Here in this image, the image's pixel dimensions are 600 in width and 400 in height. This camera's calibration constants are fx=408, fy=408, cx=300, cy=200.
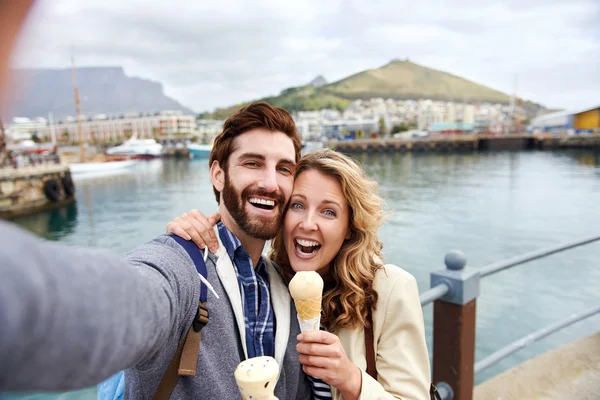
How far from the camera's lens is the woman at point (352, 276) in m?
1.50

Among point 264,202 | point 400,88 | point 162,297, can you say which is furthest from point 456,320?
point 400,88

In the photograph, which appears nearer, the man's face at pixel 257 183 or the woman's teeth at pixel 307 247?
the man's face at pixel 257 183

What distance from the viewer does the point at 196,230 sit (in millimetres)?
1449

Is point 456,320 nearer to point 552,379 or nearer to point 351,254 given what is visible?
point 351,254

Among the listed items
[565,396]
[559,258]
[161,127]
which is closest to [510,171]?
[559,258]

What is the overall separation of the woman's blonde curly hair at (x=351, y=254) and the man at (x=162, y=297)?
7.1 inches

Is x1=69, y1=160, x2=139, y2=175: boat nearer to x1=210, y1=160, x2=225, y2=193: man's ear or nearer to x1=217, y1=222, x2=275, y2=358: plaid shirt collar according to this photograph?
x1=210, y1=160, x2=225, y2=193: man's ear

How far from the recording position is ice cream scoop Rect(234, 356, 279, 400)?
930mm

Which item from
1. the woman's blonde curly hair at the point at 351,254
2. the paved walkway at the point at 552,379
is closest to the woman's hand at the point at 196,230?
the woman's blonde curly hair at the point at 351,254

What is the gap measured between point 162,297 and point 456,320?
7.11 ft

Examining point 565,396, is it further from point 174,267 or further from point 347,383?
point 174,267

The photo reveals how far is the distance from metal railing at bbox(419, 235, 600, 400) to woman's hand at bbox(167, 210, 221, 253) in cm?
134

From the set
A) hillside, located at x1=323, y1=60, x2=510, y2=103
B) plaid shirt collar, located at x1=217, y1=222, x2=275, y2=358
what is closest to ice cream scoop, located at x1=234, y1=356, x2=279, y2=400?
plaid shirt collar, located at x1=217, y1=222, x2=275, y2=358

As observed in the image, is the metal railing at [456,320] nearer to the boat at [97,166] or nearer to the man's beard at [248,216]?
the man's beard at [248,216]
